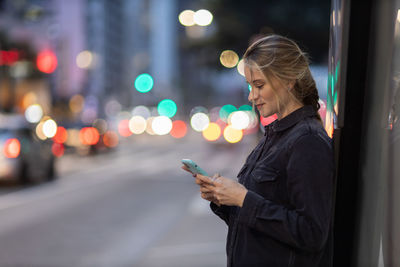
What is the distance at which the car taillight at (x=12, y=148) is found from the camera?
11.4 m

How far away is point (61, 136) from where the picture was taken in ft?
67.7

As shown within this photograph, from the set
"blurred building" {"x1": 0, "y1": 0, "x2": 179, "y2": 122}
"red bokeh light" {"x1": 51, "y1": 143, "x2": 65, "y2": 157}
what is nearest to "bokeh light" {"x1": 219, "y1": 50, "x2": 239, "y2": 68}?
"red bokeh light" {"x1": 51, "y1": 143, "x2": 65, "y2": 157}

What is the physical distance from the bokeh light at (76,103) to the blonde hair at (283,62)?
168 ft

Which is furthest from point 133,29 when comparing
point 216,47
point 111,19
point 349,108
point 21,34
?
point 349,108

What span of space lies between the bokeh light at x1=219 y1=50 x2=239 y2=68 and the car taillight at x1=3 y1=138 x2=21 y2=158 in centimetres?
569

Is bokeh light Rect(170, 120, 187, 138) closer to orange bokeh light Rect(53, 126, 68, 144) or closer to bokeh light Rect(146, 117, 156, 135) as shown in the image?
bokeh light Rect(146, 117, 156, 135)

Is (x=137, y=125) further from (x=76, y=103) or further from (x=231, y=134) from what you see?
(x=231, y=134)

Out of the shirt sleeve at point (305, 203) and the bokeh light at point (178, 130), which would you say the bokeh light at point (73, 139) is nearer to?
the bokeh light at point (178, 130)

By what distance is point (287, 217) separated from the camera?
177 centimetres

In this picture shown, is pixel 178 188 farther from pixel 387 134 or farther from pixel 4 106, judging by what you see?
pixel 4 106

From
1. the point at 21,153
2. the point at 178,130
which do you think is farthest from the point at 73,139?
the point at 178,130

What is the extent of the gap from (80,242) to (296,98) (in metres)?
5.42

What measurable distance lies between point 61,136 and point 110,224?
13364mm

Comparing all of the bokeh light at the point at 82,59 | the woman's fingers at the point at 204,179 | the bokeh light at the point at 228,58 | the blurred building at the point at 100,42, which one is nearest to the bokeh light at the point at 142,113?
the blurred building at the point at 100,42
